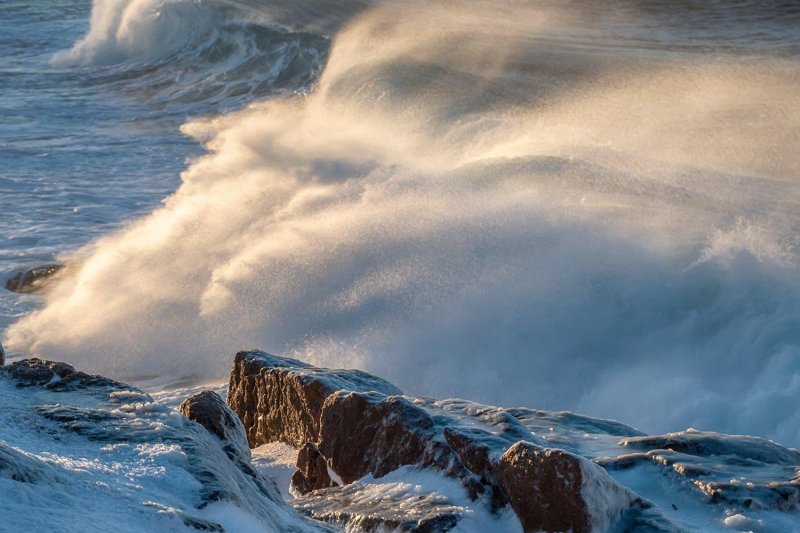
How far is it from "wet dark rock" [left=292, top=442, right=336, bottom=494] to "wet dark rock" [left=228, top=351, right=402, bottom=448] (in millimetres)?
72

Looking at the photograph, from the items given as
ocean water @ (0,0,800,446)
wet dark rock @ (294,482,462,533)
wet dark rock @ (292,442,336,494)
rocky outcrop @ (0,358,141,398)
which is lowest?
ocean water @ (0,0,800,446)

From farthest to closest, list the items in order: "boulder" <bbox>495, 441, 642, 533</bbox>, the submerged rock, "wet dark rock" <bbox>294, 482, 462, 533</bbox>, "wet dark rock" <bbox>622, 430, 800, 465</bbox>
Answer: "wet dark rock" <bbox>622, 430, 800, 465</bbox>, "wet dark rock" <bbox>294, 482, 462, 533</bbox>, "boulder" <bbox>495, 441, 642, 533</bbox>, the submerged rock

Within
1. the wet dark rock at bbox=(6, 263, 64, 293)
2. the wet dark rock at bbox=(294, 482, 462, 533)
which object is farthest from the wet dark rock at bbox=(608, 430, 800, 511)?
the wet dark rock at bbox=(6, 263, 64, 293)

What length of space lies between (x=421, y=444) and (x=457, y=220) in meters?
5.15

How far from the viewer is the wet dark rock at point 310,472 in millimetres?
4148

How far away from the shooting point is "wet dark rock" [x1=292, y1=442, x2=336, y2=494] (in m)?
4.15

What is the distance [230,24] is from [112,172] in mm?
8435

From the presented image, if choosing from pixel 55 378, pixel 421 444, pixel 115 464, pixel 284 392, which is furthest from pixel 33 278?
pixel 115 464

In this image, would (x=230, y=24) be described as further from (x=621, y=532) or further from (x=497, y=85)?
(x=621, y=532)

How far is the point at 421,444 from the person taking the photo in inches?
150

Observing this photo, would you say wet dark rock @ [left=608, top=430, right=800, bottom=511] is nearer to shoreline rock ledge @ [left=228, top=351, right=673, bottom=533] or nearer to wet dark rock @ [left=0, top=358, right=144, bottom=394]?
shoreline rock ledge @ [left=228, top=351, right=673, bottom=533]

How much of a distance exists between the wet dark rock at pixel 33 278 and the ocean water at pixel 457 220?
0.51 feet

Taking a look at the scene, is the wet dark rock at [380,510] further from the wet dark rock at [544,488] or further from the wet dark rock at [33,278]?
the wet dark rock at [33,278]

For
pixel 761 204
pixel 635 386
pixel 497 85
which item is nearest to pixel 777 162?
pixel 761 204
